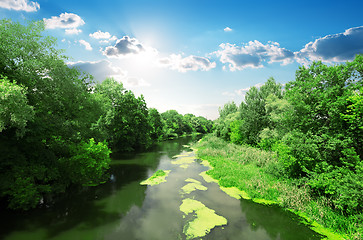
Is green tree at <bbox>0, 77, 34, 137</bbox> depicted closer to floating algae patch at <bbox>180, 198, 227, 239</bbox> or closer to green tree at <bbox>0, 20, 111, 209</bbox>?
green tree at <bbox>0, 20, 111, 209</bbox>

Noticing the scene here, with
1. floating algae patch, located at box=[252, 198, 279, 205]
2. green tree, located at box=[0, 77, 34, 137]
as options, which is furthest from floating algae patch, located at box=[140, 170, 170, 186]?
green tree, located at box=[0, 77, 34, 137]

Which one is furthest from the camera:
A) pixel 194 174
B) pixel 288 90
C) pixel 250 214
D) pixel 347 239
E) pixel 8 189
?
pixel 194 174

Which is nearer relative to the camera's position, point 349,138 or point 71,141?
point 349,138

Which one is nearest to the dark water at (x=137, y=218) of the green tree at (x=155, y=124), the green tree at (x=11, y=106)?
the green tree at (x=11, y=106)

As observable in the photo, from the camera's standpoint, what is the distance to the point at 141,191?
15977 mm

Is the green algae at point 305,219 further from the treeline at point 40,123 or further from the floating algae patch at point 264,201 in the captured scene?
the treeline at point 40,123

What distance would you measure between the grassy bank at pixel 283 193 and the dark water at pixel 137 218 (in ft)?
2.99

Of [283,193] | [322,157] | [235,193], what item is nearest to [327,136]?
[322,157]

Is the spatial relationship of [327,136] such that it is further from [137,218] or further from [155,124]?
[155,124]

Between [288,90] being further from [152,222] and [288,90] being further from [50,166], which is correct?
[50,166]

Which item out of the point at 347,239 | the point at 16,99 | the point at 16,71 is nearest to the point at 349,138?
the point at 347,239

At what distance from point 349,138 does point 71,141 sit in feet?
75.4

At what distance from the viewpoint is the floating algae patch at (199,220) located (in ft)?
31.9

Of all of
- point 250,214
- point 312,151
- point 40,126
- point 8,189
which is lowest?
point 250,214
